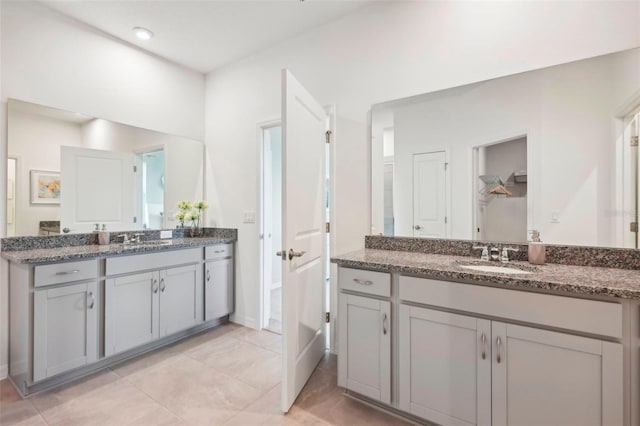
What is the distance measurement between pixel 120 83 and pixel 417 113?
2.67 metres

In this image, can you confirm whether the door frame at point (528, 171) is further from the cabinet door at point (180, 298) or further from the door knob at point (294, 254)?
the cabinet door at point (180, 298)

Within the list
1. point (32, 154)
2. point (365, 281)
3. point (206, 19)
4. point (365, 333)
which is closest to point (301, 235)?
point (365, 281)

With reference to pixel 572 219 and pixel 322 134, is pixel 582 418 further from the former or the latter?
pixel 322 134

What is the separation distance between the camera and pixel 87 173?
2.51 m

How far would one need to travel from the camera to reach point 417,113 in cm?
213

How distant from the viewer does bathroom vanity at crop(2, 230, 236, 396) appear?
1871 mm

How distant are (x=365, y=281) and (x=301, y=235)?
530 millimetres

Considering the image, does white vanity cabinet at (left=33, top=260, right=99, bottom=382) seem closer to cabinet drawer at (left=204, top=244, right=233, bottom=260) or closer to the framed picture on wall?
the framed picture on wall

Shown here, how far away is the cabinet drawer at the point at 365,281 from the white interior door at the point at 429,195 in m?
0.61

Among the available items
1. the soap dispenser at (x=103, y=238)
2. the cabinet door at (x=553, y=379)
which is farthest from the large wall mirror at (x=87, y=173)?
the cabinet door at (x=553, y=379)

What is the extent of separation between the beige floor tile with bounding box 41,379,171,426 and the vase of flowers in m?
1.65

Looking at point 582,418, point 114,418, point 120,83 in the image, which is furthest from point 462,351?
point 120,83

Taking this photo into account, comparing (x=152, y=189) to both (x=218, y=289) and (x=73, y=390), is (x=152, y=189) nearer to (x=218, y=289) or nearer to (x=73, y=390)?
(x=218, y=289)

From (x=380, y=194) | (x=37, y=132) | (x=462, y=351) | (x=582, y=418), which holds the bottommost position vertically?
(x=582, y=418)
